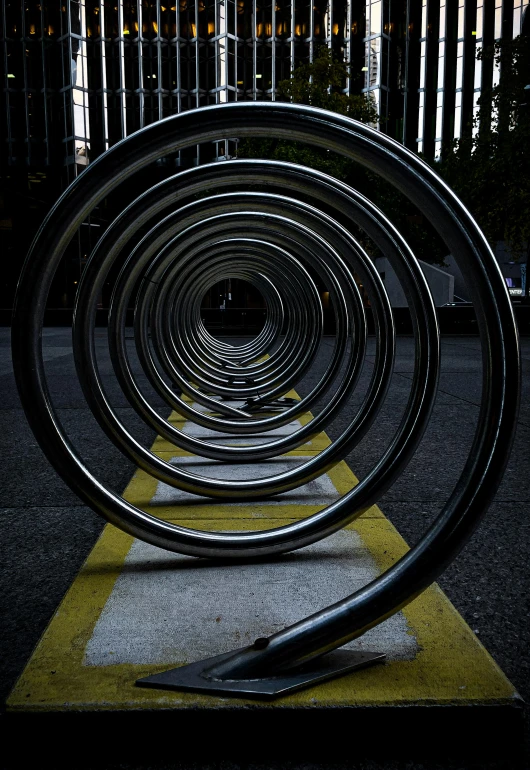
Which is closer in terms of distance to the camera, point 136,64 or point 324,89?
point 324,89

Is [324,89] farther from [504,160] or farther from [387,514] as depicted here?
[387,514]

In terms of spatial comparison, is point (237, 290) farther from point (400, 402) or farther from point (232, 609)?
point (232, 609)

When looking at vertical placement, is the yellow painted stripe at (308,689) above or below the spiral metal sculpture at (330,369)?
below

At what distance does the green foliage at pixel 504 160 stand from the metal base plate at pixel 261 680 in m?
17.5

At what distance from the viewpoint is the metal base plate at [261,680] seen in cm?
154

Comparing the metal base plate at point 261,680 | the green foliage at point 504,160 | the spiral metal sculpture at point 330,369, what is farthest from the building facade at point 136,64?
the metal base plate at point 261,680

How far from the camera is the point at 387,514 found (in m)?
2.96

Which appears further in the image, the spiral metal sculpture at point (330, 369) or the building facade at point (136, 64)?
the building facade at point (136, 64)

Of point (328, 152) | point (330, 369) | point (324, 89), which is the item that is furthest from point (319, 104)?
point (330, 369)

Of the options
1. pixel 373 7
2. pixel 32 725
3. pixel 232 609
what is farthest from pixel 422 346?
pixel 373 7

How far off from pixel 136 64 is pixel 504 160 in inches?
984

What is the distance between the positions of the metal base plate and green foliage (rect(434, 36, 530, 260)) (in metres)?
17.5

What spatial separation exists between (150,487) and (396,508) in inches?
44.6

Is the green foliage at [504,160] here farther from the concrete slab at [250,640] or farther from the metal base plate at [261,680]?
the metal base plate at [261,680]
